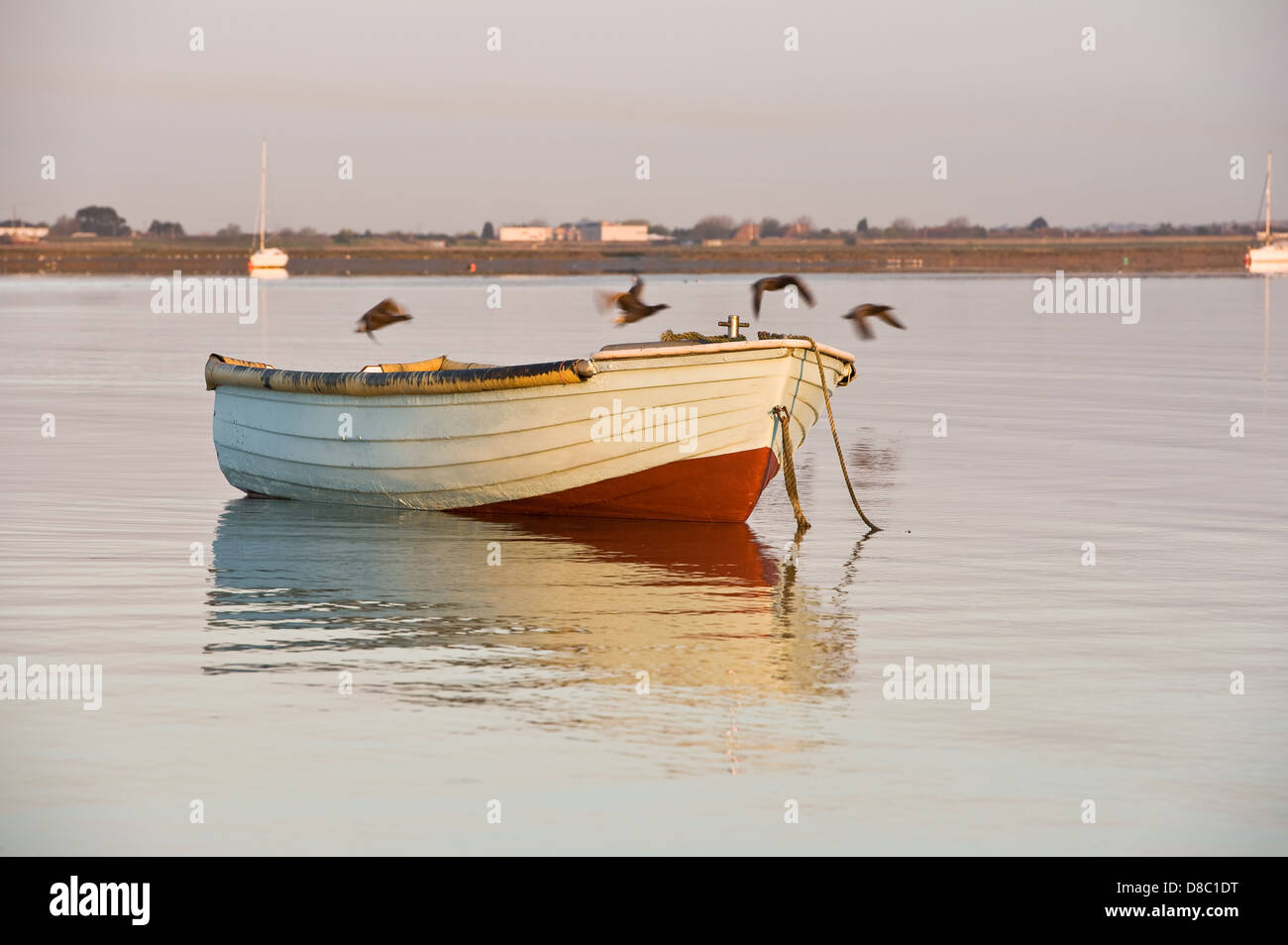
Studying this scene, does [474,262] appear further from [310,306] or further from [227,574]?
[227,574]

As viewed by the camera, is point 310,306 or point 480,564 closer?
point 480,564

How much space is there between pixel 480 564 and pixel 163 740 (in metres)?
6.10

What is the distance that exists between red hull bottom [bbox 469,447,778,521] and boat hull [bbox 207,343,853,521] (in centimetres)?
1

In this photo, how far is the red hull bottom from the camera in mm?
17438

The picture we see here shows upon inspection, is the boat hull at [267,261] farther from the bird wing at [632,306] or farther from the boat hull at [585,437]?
the bird wing at [632,306]

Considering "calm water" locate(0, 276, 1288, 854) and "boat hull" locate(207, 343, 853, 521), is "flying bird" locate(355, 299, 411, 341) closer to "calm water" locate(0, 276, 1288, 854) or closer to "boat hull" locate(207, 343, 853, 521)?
"boat hull" locate(207, 343, 853, 521)

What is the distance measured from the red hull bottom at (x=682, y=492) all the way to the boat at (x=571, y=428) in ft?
0.06

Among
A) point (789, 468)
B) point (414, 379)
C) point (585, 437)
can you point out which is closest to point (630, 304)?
point (585, 437)

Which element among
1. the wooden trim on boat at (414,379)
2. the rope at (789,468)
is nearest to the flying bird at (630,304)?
the wooden trim on boat at (414,379)

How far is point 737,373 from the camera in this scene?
663 inches

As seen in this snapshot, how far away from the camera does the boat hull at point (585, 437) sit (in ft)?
55.4
